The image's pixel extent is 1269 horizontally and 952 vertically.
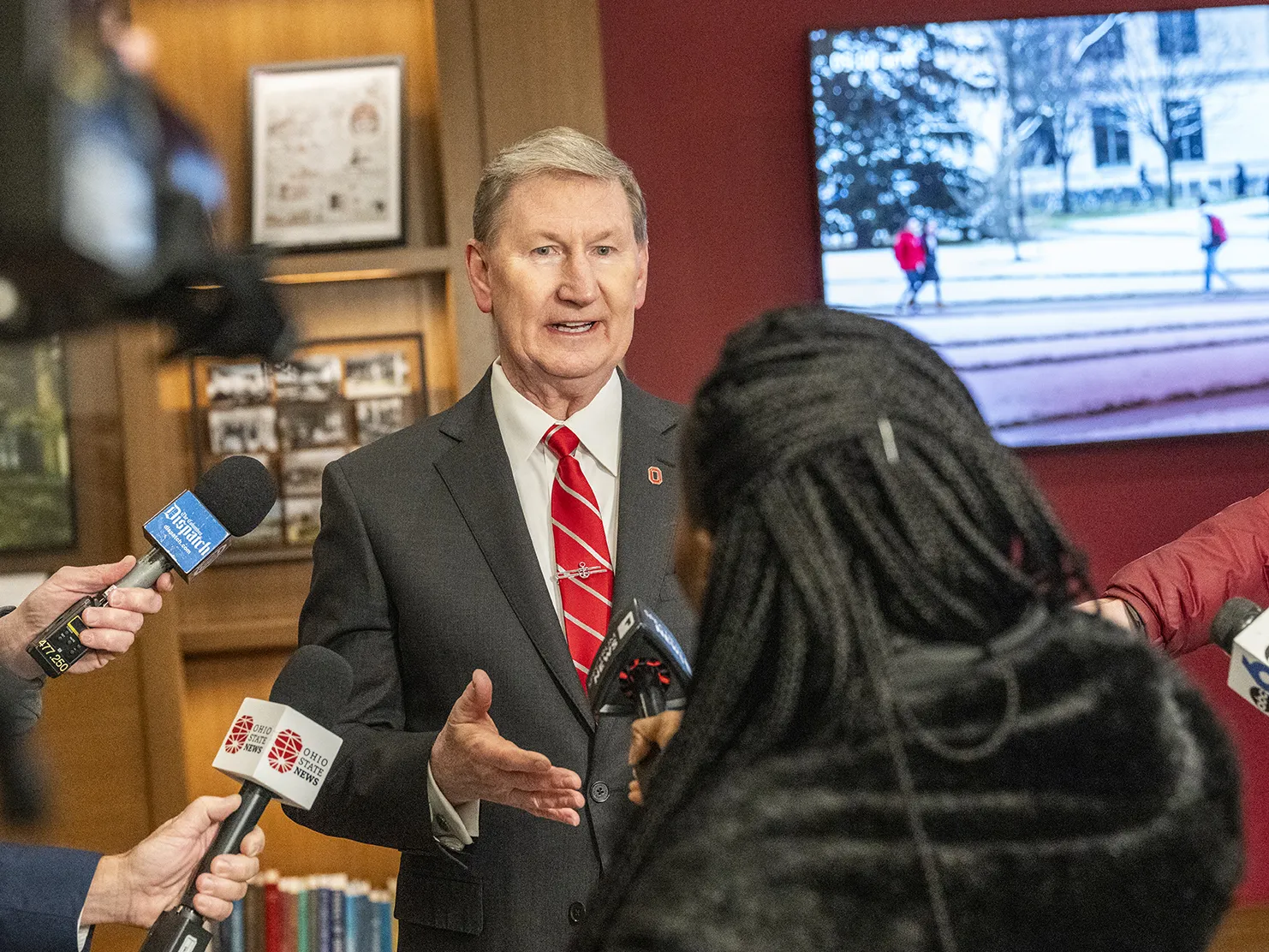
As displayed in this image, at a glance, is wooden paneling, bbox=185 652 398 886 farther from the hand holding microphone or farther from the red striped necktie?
the hand holding microphone

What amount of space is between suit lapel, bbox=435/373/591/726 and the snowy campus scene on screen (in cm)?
147

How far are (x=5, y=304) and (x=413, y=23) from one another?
1.74 metres

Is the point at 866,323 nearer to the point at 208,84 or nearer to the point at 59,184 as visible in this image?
the point at 59,184

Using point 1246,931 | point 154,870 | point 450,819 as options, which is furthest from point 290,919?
point 1246,931

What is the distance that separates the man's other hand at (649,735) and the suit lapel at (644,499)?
511mm

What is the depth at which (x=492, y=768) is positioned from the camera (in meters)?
1.25

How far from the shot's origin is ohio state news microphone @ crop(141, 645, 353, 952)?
1002 millimetres

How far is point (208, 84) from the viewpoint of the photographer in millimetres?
2971

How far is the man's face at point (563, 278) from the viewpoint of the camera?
1.68 metres

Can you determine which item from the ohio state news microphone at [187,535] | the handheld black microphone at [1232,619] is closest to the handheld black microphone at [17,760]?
the ohio state news microphone at [187,535]

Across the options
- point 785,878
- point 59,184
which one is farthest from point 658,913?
point 59,184

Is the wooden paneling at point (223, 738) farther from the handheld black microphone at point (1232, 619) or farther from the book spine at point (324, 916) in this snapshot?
the handheld black microphone at point (1232, 619)

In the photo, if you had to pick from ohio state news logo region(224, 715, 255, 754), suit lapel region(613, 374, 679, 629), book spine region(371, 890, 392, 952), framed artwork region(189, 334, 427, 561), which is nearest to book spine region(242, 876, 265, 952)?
book spine region(371, 890, 392, 952)

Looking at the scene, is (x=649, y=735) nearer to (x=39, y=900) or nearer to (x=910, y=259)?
(x=39, y=900)
